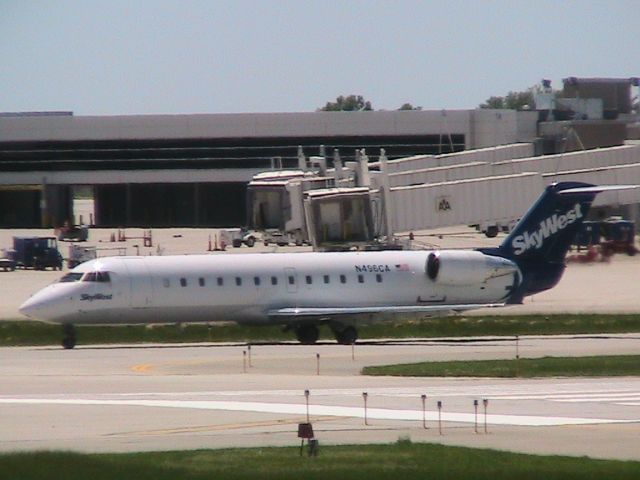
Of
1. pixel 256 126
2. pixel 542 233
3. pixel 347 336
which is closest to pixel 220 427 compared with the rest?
pixel 347 336

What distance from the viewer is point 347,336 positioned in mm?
44312

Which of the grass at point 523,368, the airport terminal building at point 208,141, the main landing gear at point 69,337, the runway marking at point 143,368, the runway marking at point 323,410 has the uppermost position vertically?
the airport terminal building at point 208,141

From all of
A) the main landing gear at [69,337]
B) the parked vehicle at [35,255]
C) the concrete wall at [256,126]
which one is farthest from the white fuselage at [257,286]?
the concrete wall at [256,126]

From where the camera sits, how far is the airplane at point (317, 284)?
42.4m

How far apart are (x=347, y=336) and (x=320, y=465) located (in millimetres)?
25780

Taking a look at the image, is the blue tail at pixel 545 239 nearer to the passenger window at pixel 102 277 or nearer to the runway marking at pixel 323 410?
the passenger window at pixel 102 277

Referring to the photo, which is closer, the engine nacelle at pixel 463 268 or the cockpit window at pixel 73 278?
the cockpit window at pixel 73 278

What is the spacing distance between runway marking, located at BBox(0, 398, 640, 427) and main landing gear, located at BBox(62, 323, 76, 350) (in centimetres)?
1520

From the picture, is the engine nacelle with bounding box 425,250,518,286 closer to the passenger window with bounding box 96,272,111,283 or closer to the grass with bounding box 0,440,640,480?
the passenger window with bounding box 96,272,111,283

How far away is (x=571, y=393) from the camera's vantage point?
27516mm

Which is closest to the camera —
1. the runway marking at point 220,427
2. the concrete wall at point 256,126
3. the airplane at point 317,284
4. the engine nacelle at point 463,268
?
the runway marking at point 220,427

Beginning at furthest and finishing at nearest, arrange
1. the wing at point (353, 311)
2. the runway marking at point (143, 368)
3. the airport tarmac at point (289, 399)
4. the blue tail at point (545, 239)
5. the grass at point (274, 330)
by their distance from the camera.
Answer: the blue tail at point (545, 239), the grass at point (274, 330), the wing at point (353, 311), the runway marking at point (143, 368), the airport tarmac at point (289, 399)

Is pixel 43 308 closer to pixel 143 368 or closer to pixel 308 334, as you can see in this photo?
pixel 143 368

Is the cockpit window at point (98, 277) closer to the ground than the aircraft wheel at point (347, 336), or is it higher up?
higher up
